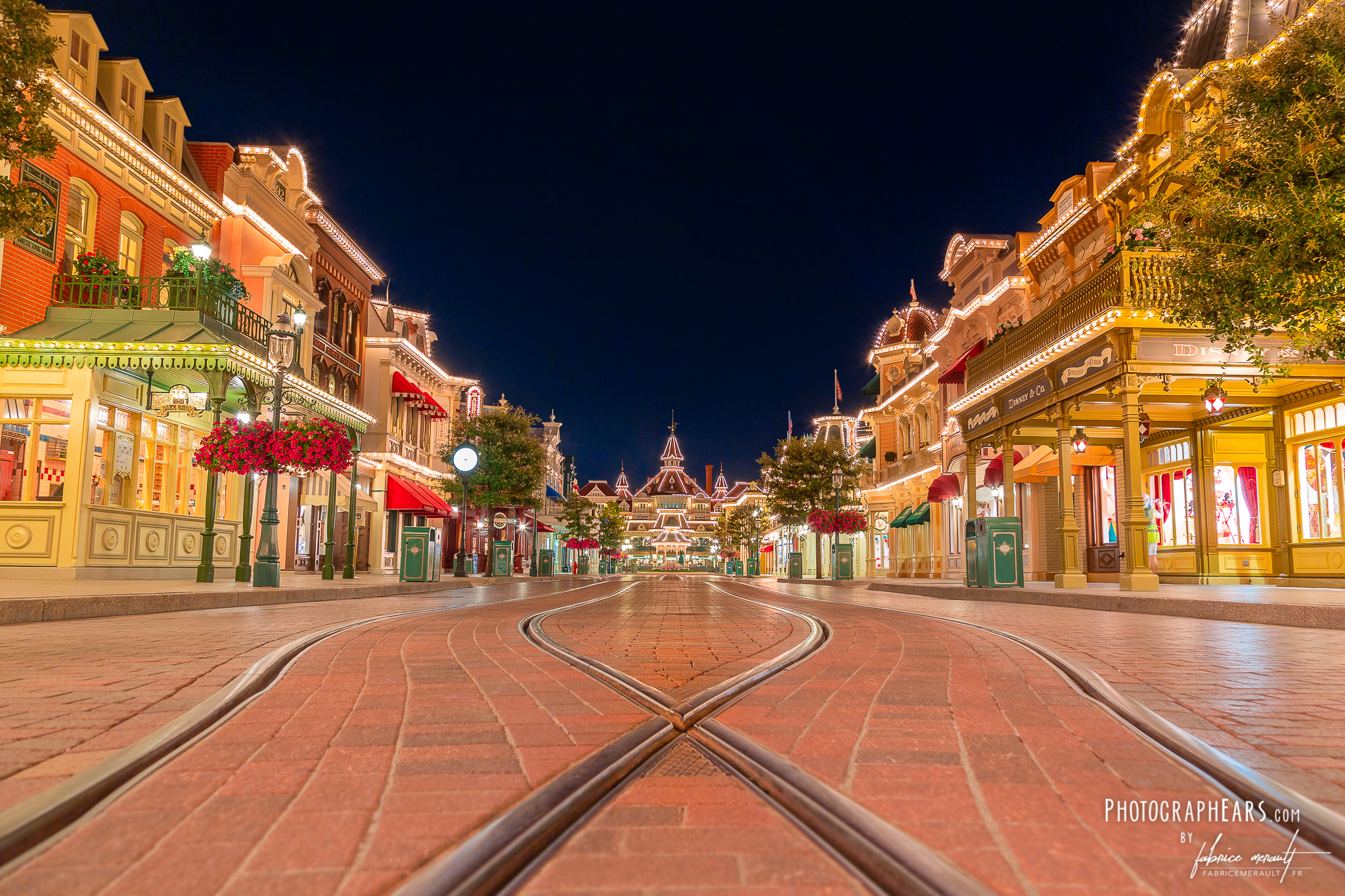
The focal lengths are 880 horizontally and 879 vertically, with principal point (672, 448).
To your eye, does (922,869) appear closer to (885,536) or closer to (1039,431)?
(1039,431)

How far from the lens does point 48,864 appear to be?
2.07 meters

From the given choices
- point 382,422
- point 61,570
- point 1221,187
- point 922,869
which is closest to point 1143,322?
point 1221,187

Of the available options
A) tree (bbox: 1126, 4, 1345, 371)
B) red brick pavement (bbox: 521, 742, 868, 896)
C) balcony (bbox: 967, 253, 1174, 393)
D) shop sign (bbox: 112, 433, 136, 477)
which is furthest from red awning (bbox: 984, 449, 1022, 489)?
red brick pavement (bbox: 521, 742, 868, 896)

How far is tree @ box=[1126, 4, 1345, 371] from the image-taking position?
29.3 ft

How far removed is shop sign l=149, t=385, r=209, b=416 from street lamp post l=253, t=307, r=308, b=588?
103 inches

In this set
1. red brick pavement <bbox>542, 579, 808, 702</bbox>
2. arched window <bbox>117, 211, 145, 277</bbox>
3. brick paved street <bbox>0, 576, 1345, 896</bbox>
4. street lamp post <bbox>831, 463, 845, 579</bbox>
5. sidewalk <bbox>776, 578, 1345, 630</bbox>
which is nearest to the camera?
brick paved street <bbox>0, 576, 1345, 896</bbox>

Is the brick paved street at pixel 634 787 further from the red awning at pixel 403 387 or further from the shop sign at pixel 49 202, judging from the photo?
the red awning at pixel 403 387

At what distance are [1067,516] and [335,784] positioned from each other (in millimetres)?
17224

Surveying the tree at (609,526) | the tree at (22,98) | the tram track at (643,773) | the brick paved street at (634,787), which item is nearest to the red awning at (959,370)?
the brick paved street at (634,787)

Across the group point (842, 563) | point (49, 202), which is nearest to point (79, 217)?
point (49, 202)

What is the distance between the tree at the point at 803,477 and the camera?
39.8m

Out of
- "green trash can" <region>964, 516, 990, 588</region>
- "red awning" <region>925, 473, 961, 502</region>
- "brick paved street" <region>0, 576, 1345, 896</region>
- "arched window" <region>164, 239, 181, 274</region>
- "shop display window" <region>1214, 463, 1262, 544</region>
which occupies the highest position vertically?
"arched window" <region>164, 239, 181, 274</region>

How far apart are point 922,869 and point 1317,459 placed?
63.6 ft

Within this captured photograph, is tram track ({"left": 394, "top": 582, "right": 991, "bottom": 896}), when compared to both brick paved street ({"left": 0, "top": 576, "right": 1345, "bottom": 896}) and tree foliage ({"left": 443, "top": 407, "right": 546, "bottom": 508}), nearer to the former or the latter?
brick paved street ({"left": 0, "top": 576, "right": 1345, "bottom": 896})
